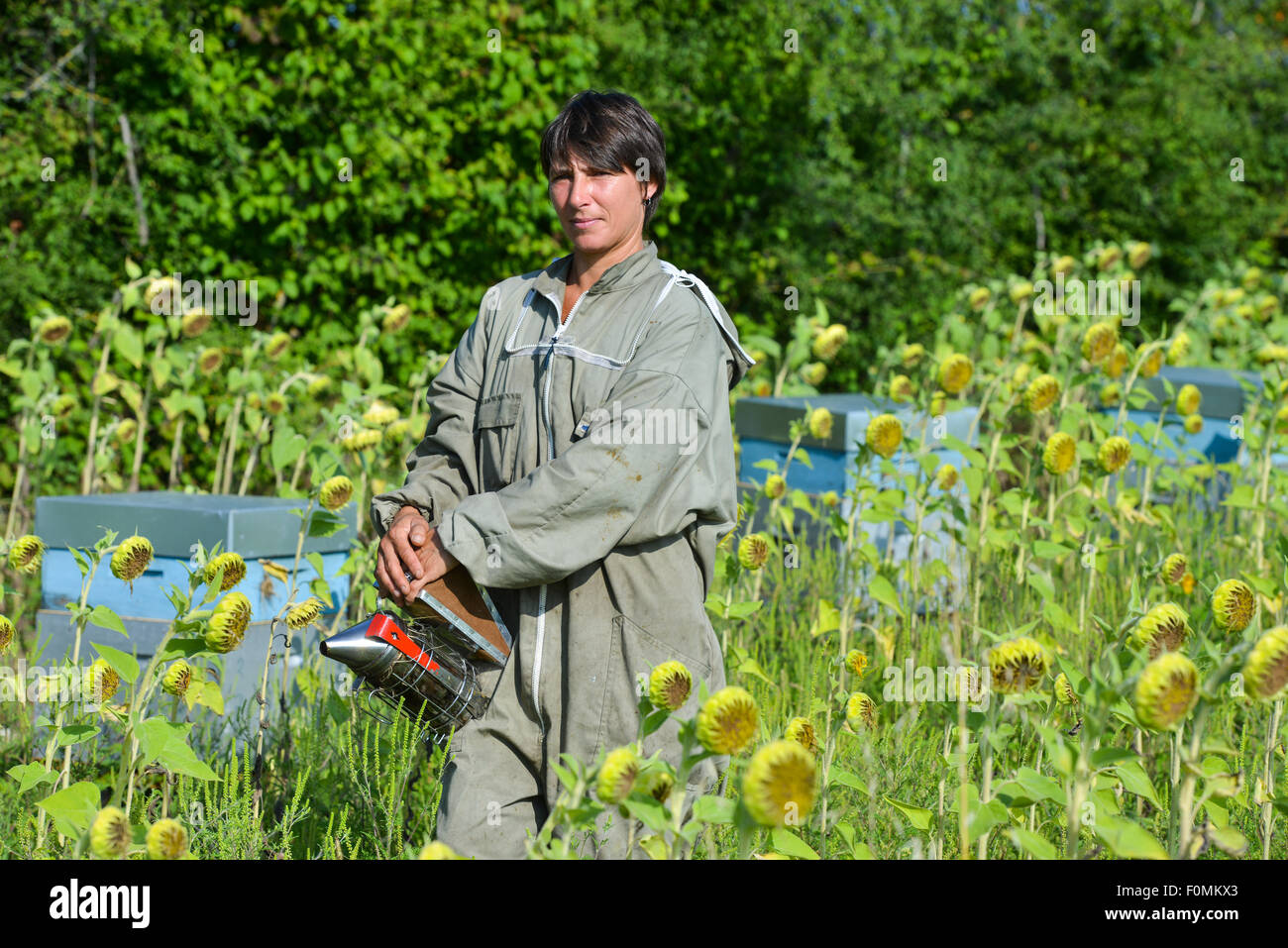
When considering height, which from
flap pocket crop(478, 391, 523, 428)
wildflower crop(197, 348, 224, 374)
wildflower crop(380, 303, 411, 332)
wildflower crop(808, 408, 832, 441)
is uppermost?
wildflower crop(380, 303, 411, 332)

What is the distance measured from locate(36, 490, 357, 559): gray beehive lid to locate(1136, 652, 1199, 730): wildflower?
2.17 metres

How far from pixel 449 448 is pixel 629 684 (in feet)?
1.84

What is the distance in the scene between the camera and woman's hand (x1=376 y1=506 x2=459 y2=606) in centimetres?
202

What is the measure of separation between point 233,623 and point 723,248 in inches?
243

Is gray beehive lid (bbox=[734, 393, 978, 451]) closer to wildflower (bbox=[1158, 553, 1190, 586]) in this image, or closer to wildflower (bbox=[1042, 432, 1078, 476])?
wildflower (bbox=[1042, 432, 1078, 476])

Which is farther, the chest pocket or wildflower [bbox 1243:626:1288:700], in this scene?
the chest pocket

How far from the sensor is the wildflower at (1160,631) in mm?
1742

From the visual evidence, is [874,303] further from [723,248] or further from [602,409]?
[602,409]

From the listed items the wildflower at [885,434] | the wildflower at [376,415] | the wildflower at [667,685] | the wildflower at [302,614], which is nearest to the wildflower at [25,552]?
the wildflower at [302,614]

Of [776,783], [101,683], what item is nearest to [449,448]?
[101,683]

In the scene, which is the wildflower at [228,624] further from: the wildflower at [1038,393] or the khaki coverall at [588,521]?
the wildflower at [1038,393]

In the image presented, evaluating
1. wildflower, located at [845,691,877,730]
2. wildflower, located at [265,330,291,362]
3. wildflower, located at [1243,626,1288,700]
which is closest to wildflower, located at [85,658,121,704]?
wildflower, located at [845,691,877,730]

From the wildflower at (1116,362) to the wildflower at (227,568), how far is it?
106 inches
